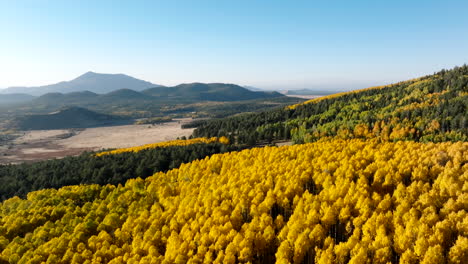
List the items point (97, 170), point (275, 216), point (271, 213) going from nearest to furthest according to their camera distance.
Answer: point (271, 213), point (275, 216), point (97, 170)

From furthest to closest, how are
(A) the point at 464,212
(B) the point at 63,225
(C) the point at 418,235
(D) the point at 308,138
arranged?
(D) the point at 308,138, (B) the point at 63,225, (A) the point at 464,212, (C) the point at 418,235

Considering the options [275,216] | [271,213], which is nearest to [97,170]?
[271,213]

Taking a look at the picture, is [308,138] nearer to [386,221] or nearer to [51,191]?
[386,221]

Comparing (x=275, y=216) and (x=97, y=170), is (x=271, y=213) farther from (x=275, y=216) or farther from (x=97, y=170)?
(x=97, y=170)

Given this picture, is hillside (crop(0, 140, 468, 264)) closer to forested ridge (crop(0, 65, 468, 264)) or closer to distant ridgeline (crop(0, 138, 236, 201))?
forested ridge (crop(0, 65, 468, 264))

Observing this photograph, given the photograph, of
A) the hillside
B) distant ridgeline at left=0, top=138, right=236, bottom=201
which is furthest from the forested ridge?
distant ridgeline at left=0, top=138, right=236, bottom=201

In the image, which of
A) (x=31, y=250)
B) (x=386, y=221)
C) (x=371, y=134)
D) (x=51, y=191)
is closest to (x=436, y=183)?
(x=386, y=221)

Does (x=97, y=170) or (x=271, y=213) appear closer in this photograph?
(x=271, y=213)
